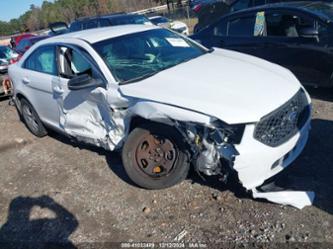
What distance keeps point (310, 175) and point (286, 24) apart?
3157mm

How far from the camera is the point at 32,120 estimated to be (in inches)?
242

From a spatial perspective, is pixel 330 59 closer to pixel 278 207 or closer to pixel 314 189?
pixel 314 189

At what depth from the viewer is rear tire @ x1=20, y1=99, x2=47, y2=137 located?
19.5 ft

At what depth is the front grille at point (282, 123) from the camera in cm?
325

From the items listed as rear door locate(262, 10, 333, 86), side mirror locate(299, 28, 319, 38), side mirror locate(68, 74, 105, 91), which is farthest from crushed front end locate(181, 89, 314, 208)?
side mirror locate(299, 28, 319, 38)

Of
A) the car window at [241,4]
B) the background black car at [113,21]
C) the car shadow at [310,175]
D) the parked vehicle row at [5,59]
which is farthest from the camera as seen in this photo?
the background black car at [113,21]

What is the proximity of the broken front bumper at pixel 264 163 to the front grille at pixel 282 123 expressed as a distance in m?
0.05

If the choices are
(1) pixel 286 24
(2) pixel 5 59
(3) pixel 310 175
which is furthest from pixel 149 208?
(2) pixel 5 59

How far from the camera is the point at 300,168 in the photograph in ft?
13.1

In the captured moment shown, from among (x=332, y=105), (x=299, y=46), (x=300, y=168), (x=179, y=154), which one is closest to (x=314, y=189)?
(x=300, y=168)

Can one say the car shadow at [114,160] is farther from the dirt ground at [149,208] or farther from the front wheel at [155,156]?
the front wheel at [155,156]

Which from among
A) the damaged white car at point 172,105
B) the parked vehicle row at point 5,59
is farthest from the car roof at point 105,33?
the parked vehicle row at point 5,59

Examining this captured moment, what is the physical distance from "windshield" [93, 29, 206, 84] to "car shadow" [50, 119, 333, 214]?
1236 millimetres

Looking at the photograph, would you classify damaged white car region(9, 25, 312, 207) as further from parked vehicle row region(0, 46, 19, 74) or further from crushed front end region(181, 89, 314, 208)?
parked vehicle row region(0, 46, 19, 74)
